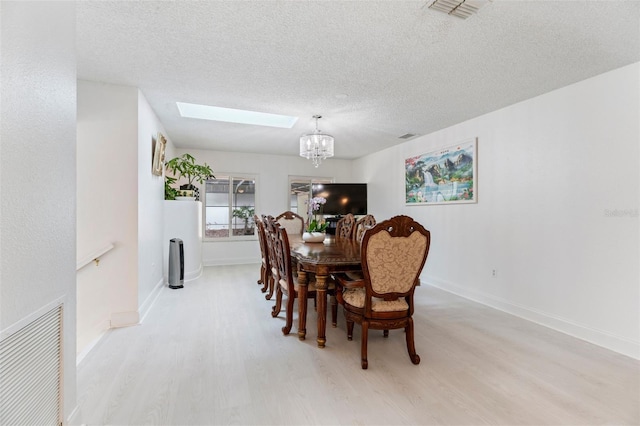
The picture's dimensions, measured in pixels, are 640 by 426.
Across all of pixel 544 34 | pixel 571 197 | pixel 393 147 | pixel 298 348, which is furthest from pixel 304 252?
pixel 393 147

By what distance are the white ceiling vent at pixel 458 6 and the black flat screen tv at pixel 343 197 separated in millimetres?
4755

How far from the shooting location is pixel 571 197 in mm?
2910

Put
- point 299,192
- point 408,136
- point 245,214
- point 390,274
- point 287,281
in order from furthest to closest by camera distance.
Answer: point 299,192 < point 245,214 < point 408,136 < point 287,281 < point 390,274

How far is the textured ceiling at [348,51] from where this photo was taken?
1.85m

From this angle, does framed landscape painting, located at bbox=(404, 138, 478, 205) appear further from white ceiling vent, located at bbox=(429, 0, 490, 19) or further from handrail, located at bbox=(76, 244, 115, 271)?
handrail, located at bbox=(76, 244, 115, 271)

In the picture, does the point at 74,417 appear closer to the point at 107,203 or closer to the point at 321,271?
the point at 321,271

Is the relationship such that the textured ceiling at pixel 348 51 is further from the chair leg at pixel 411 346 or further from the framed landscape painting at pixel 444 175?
the chair leg at pixel 411 346

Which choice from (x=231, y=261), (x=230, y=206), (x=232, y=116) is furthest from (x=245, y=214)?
(x=232, y=116)

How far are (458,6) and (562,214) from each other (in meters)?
2.38

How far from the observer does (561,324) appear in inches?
116

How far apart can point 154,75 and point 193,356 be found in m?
2.51

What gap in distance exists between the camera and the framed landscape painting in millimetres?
4066

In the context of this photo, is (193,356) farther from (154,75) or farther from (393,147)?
(393,147)

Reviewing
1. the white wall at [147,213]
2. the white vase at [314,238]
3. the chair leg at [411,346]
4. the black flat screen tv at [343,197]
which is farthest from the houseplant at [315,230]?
Answer: the black flat screen tv at [343,197]
